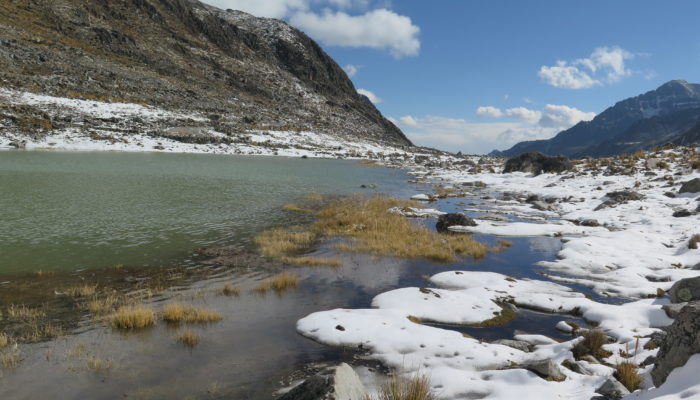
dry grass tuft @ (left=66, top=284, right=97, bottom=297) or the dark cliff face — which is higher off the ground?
the dark cliff face

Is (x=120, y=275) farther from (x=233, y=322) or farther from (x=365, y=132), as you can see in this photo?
(x=365, y=132)

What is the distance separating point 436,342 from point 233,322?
18.5ft

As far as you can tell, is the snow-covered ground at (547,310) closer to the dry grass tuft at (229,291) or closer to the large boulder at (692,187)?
the large boulder at (692,187)

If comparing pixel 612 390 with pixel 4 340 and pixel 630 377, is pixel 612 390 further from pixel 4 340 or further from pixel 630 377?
pixel 4 340

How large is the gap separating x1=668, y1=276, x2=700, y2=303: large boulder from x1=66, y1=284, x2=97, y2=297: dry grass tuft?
1818 cm

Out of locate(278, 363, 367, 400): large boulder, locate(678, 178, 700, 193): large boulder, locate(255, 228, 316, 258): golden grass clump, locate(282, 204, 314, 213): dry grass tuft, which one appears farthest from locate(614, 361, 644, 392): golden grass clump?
locate(678, 178, 700, 193): large boulder

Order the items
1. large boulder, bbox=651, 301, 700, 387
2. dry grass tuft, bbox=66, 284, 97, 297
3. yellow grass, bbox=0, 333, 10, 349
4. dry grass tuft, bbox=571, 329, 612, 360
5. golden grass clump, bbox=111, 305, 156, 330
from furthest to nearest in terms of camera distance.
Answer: dry grass tuft, bbox=66, 284, 97, 297 → golden grass clump, bbox=111, 305, 156, 330 → yellow grass, bbox=0, 333, 10, 349 → dry grass tuft, bbox=571, 329, 612, 360 → large boulder, bbox=651, 301, 700, 387

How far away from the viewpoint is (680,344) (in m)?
4.95

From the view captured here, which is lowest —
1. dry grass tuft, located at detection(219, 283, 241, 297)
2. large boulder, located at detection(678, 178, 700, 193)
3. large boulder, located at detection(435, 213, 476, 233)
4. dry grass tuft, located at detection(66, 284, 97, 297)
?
dry grass tuft, located at detection(219, 283, 241, 297)

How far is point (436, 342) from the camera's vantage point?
905cm

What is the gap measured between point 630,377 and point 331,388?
5.21 meters

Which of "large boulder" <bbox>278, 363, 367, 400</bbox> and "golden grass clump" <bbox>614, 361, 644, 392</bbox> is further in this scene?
"golden grass clump" <bbox>614, 361, 644, 392</bbox>

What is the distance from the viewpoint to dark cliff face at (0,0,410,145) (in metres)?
95.5

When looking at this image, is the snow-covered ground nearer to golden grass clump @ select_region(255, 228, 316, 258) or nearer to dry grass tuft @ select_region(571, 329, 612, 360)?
dry grass tuft @ select_region(571, 329, 612, 360)
